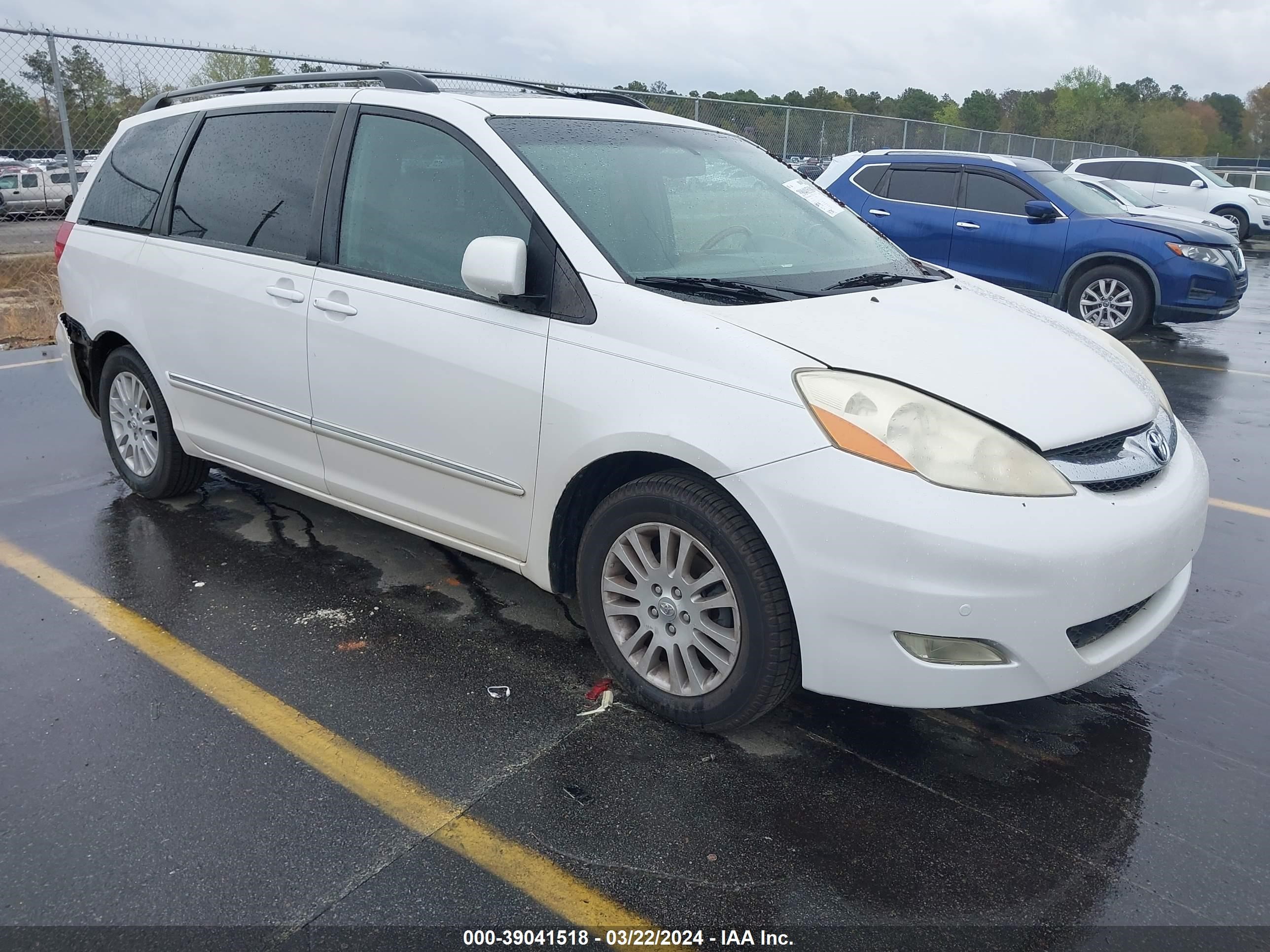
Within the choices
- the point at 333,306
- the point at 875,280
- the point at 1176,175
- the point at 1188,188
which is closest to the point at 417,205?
the point at 333,306

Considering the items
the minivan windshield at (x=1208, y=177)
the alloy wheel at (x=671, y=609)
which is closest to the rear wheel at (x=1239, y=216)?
the minivan windshield at (x=1208, y=177)

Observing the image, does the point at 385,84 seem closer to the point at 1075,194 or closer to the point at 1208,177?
the point at 1075,194

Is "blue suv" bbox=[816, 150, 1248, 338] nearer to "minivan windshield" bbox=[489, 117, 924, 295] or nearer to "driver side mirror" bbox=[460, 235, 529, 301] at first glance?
"minivan windshield" bbox=[489, 117, 924, 295]

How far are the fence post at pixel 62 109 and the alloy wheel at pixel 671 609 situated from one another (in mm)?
8206

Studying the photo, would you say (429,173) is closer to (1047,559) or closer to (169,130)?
(169,130)

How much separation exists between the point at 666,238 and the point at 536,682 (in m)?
1.53

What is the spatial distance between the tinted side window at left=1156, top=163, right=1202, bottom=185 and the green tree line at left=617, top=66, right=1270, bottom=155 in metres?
11.5

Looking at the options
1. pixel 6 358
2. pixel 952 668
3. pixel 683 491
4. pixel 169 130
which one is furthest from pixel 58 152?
pixel 952 668

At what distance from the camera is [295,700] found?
3.17 m

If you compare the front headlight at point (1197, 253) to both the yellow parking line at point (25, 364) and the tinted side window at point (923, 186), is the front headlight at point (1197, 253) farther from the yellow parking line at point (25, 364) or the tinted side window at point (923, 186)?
the yellow parking line at point (25, 364)

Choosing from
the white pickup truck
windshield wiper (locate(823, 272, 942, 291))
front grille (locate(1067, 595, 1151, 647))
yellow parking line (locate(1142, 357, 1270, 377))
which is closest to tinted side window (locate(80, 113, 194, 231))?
windshield wiper (locate(823, 272, 942, 291))

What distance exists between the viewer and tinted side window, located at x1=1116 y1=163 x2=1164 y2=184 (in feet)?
65.7

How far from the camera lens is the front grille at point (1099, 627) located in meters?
2.65

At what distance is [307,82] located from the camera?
4.20m
